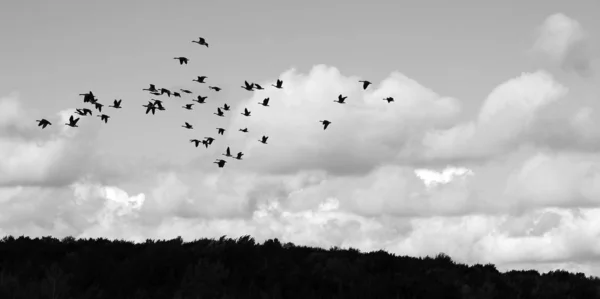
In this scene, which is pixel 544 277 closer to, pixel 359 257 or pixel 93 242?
pixel 359 257

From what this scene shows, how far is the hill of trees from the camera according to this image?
1298 cm

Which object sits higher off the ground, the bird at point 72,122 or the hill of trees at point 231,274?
the bird at point 72,122

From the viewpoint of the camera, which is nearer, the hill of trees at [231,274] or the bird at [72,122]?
the hill of trees at [231,274]

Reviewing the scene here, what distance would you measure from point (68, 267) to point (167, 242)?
2.82 metres

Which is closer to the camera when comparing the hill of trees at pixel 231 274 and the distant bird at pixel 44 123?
the hill of trees at pixel 231 274

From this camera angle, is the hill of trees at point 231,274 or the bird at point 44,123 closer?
the hill of trees at point 231,274

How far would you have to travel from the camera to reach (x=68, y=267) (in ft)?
48.9

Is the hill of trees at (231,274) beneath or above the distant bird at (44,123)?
beneath

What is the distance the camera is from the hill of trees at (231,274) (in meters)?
13.0

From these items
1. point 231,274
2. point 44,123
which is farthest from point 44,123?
point 231,274

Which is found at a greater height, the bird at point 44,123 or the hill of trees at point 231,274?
the bird at point 44,123

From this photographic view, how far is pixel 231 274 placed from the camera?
14.5 metres

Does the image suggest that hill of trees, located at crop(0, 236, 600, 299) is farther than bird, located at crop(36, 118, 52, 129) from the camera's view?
No

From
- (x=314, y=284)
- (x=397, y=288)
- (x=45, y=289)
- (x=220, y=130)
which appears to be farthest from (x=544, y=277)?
(x=220, y=130)
